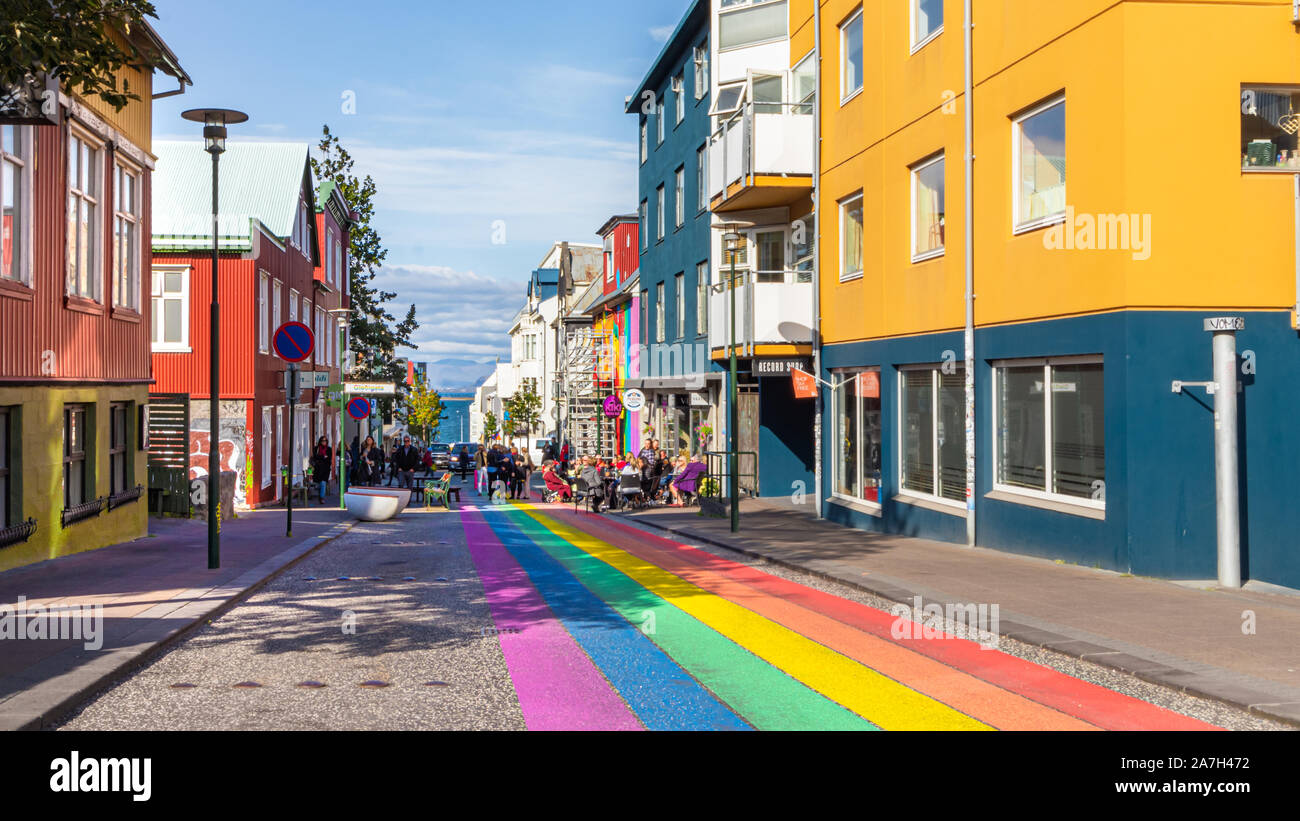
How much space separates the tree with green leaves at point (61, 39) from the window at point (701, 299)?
22586 mm

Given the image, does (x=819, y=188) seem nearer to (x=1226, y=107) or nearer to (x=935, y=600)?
(x=1226, y=107)

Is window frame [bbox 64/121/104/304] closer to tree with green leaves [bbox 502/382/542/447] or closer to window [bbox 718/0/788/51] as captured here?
window [bbox 718/0/788/51]

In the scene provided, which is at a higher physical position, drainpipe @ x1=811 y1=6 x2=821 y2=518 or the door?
drainpipe @ x1=811 y1=6 x2=821 y2=518

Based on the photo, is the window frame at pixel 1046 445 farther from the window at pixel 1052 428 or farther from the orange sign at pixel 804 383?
the orange sign at pixel 804 383

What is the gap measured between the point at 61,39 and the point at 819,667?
6681mm

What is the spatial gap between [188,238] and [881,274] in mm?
17088

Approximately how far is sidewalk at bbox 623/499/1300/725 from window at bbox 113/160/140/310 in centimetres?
953

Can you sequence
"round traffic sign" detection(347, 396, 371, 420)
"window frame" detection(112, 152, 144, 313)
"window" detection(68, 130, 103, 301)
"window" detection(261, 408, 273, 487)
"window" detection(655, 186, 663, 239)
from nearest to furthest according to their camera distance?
"window" detection(68, 130, 103, 301) → "window frame" detection(112, 152, 144, 313) → "round traffic sign" detection(347, 396, 371, 420) → "window" detection(261, 408, 273, 487) → "window" detection(655, 186, 663, 239)

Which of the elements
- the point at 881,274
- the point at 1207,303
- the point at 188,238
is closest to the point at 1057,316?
the point at 1207,303

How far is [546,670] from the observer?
24.8 feet

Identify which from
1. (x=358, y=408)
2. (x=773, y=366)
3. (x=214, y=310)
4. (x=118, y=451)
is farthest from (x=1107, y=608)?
(x=358, y=408)

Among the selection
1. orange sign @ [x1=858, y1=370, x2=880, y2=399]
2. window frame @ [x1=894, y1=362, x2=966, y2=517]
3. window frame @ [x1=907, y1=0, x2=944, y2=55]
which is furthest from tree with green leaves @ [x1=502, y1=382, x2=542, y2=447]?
window frame @ [x1=907, y1=0, x2=944, y2=55]

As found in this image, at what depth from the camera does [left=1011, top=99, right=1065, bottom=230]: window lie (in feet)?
43.8
